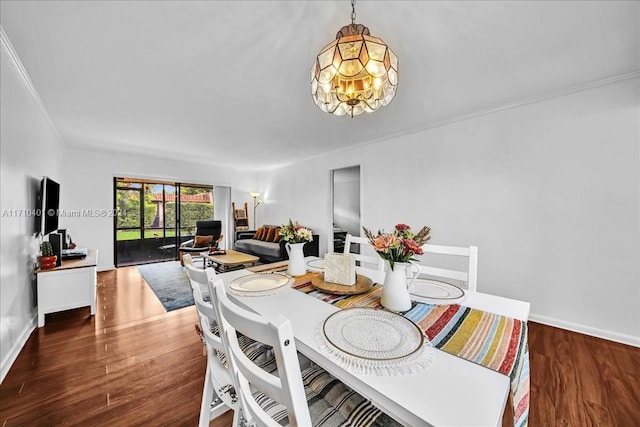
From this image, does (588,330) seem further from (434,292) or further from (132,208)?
(132,208)

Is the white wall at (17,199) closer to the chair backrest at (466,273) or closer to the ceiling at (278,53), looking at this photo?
the ceiling at (278,53)

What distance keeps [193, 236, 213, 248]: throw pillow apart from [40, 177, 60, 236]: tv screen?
245cm

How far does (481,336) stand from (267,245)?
4.40 meters

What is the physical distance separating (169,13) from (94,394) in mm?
2374

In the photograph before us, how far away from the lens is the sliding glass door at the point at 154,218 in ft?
19.3

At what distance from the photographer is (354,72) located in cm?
126

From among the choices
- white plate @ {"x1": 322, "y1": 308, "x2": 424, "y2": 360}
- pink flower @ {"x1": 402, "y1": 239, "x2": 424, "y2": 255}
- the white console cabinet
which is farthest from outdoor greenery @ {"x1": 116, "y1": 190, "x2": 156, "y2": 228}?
pink flower @ {"x1": 402, "y1": 239, "x2": 424, "y2": 255}

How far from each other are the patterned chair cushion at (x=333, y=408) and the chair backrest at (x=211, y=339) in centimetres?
19

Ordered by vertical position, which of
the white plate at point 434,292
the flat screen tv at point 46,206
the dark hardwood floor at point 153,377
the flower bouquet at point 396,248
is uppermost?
the flat screen tv at point 46,206

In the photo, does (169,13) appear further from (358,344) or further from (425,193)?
(425,193)

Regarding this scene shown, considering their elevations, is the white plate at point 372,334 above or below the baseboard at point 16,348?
above

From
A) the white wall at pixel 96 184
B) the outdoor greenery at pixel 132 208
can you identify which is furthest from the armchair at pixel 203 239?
the outdoor greenery at pixel 132 208

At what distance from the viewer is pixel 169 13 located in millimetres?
1444

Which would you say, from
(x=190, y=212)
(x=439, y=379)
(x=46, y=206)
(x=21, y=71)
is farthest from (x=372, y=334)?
(x=190, y=212)
